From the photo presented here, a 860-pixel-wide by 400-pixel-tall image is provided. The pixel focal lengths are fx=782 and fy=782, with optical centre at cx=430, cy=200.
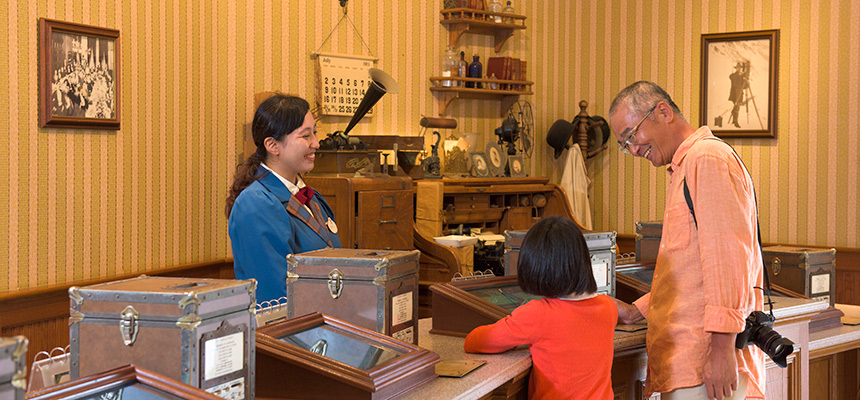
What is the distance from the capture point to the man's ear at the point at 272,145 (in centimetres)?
290

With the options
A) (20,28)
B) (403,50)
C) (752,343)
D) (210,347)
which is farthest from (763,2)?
(210,347)

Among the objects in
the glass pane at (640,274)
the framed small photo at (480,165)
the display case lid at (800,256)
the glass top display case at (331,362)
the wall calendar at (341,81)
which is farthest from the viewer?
the framed small photo at (480,165)

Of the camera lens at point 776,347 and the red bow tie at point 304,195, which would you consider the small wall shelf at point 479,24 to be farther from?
the camera lens at point 776,347

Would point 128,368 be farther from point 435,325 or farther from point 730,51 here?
point 730,51

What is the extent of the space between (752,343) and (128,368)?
167 cm

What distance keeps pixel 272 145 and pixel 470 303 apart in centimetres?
98

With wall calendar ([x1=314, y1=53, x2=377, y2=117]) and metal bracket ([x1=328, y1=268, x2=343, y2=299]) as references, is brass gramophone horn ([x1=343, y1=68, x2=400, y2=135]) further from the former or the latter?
metal bracket ([x1=328, y1=268, x2=343, y2=299])

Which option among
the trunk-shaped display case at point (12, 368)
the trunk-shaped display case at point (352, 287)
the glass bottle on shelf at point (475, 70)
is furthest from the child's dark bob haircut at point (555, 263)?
the glass bottle on shelf at point (475, 70)

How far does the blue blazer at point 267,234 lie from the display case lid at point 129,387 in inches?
49.7

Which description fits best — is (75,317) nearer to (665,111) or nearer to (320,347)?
(320,347)

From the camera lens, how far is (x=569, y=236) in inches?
86.6

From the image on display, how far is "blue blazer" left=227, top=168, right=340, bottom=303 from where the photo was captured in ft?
8.60

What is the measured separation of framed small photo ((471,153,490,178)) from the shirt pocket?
12.7ft

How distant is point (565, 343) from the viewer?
2.17 metres
